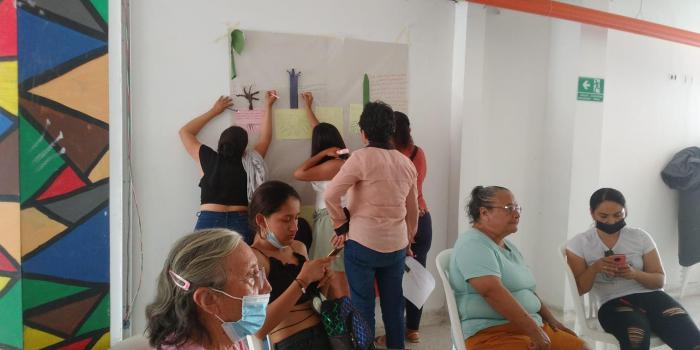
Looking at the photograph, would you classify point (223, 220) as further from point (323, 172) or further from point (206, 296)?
point (206, 296)

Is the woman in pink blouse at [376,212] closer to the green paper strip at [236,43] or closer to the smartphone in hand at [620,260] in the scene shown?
the green paper strip at [236,43]

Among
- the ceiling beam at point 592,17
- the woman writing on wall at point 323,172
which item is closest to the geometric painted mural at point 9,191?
the woman writing on wall at point 323,172

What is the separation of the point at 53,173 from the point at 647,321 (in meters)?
2.48

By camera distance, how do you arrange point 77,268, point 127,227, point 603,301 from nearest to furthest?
1. point 77,268
2. point 603,301
3. point 127,227

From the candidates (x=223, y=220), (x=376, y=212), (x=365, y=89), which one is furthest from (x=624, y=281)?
(x=223, y=220)

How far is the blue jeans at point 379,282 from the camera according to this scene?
100 inches

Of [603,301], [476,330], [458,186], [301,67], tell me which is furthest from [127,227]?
[603,301]

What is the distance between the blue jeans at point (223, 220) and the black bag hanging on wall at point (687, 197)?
3.70 metres

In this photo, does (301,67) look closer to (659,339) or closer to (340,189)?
(340,189)

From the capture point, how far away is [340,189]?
98.5 inches

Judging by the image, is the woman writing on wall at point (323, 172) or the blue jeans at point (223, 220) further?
the woman writing on wall at point (323, 172)

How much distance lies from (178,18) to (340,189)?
4.33 feet

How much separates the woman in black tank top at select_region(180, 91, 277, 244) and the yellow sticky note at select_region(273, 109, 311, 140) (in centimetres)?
30

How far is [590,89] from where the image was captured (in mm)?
3631
